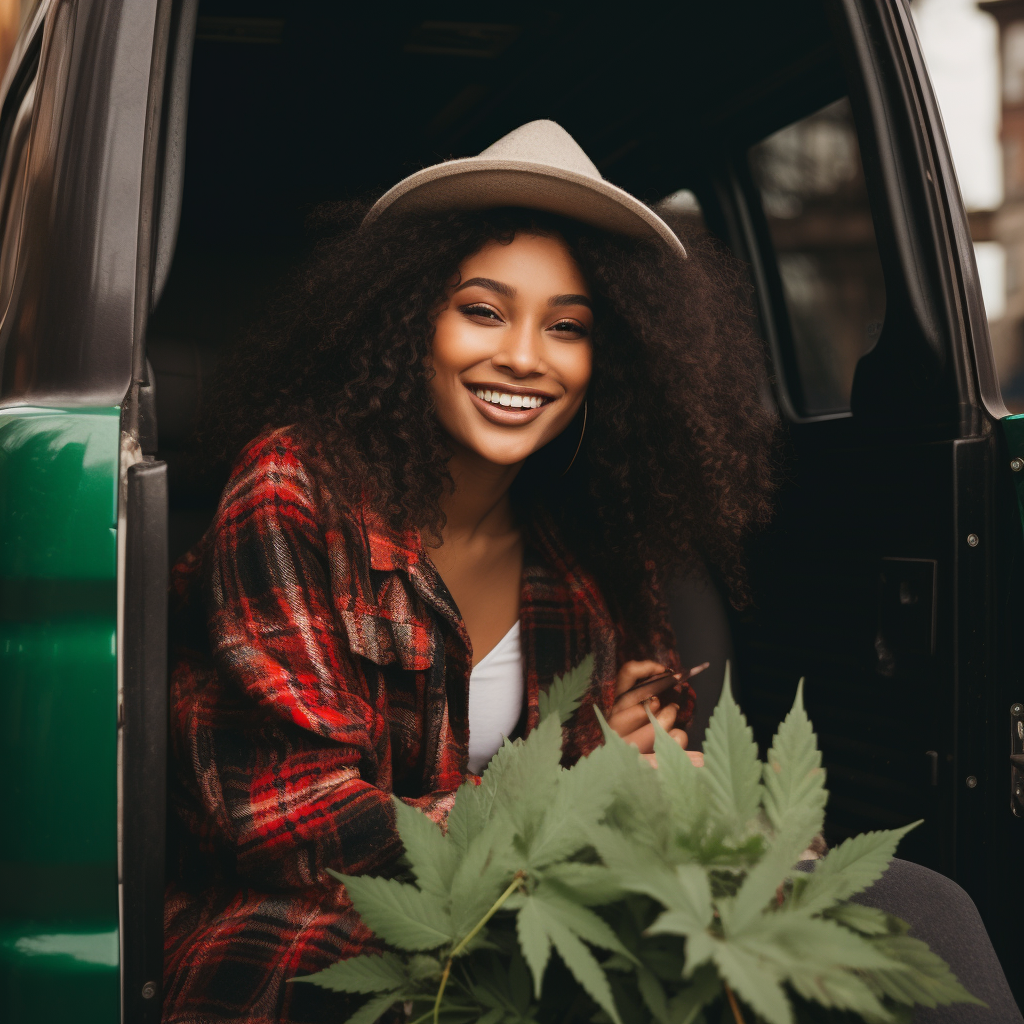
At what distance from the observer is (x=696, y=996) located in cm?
68

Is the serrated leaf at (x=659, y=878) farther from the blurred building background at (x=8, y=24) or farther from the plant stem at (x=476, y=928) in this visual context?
the blurred building background at (x=8, y=24)

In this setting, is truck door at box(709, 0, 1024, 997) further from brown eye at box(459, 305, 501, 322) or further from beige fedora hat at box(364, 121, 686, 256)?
brown eye at box(459, 305, 501, 322)

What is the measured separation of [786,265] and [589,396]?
2.93 feet

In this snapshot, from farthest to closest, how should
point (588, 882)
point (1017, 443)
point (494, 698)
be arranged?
point (494, 698) → point (1017, 443) → point (588, 882)

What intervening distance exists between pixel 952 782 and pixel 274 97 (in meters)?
2.37

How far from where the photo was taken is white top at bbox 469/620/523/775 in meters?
1.87

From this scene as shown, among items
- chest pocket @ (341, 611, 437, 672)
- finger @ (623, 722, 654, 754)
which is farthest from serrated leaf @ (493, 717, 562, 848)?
finger @ (623, 722, 654, 754)

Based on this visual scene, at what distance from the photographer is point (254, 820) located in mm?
1301

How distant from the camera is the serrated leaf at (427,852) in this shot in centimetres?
82

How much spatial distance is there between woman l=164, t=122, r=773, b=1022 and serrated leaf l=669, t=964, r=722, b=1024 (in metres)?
0.68

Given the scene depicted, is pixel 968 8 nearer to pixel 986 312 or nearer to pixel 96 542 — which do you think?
pixel 986 312

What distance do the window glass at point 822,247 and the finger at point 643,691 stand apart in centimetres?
87

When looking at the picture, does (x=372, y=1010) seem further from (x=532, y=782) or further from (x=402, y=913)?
(x=532, y=782)

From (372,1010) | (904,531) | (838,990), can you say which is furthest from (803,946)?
(904,531)
